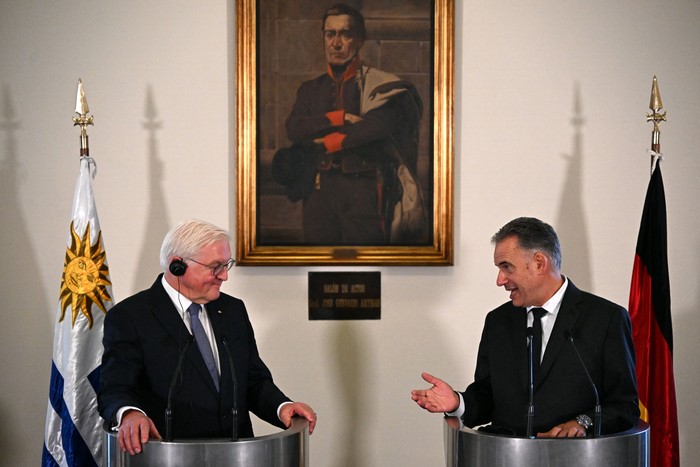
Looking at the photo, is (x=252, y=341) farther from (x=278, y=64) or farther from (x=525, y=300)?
(x=278, y=64)

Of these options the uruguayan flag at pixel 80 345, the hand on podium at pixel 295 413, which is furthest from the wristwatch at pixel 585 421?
the uruguayan flag at pixel 80 345

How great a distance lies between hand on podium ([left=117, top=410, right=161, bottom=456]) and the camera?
9.25ft

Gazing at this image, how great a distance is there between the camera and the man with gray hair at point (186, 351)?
3.25 metres

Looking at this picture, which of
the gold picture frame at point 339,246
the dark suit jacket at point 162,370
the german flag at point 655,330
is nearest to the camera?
the dark suit jacket at point 162,370

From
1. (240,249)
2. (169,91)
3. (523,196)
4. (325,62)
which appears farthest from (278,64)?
(523,196)

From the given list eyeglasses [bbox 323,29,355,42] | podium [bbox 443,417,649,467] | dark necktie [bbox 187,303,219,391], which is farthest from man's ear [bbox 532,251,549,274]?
eyeglasses [bbox 323,29,355,42]

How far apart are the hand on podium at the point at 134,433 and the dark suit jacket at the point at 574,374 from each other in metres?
1.28

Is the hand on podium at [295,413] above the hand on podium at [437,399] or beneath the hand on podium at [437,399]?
beneath

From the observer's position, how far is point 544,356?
3.38 meters

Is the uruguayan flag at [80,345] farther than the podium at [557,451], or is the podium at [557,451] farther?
the uruguayan flag at [80,345]

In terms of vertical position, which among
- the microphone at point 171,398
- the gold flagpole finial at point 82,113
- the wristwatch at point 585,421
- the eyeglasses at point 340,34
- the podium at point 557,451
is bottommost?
the podium at point 557,451

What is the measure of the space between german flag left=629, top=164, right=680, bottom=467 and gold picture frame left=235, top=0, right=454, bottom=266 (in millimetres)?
1055

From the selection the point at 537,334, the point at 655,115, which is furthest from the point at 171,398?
the point at 655,115

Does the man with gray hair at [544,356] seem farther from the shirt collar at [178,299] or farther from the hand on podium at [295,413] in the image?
the shirt collar at [178,299]
